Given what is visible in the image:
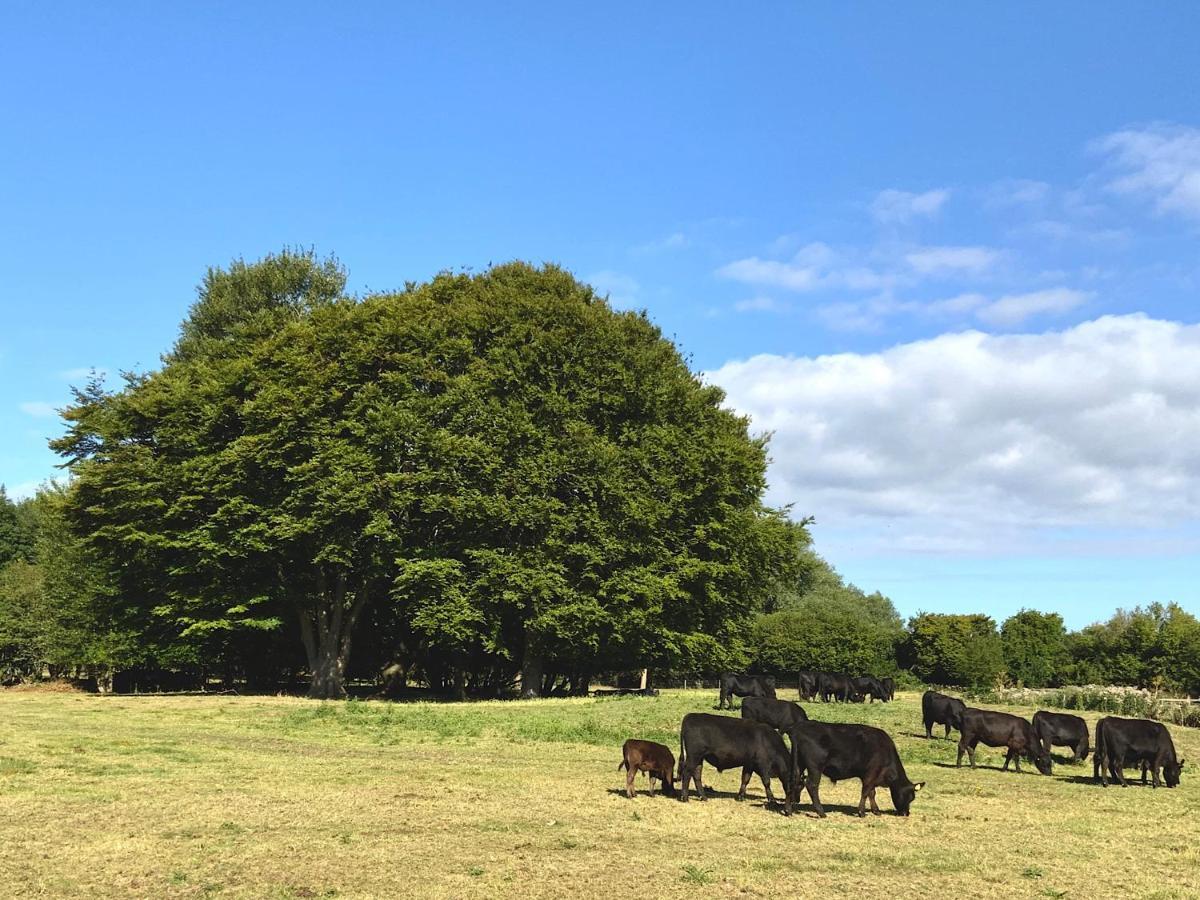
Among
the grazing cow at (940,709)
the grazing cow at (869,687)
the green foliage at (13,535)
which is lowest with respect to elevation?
the grazing cow at (869,687)

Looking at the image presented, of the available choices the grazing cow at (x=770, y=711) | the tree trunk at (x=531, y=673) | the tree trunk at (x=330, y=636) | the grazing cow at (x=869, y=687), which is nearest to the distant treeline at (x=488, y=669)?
the tree trunk at (x=330, y=636)

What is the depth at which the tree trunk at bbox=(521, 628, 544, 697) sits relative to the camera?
151 feet

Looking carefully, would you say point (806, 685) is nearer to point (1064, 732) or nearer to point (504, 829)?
point (1064, 732)

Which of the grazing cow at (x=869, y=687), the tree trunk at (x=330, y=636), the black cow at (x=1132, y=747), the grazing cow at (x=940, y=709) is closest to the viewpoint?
the black cow at (x=1132, y=747)

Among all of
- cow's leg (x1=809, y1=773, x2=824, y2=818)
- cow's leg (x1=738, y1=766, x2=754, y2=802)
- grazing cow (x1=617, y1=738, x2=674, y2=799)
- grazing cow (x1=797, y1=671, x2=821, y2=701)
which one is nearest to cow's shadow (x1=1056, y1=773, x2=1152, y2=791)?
cow's leg (x1=809, y1=773, x2=824, y2=818)

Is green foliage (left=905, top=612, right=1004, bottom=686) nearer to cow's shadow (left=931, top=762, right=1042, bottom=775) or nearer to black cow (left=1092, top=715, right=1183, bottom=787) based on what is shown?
cow's shadow (left=931, top=762, right=1042, bottom=775)

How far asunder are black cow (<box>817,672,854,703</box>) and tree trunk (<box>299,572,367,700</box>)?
23.9 metres

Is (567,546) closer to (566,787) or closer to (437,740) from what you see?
(437,740)

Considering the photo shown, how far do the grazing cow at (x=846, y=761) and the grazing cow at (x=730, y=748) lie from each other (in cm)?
47

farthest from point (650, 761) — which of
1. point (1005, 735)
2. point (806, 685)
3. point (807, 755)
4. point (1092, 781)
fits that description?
point (806, 685)

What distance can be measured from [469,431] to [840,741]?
28532mm

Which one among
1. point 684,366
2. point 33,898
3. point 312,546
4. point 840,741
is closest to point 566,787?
point 840,741

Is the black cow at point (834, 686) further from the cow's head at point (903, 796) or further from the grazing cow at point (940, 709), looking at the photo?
the cow's head at point (903, 796)

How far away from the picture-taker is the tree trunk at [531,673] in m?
46.0
